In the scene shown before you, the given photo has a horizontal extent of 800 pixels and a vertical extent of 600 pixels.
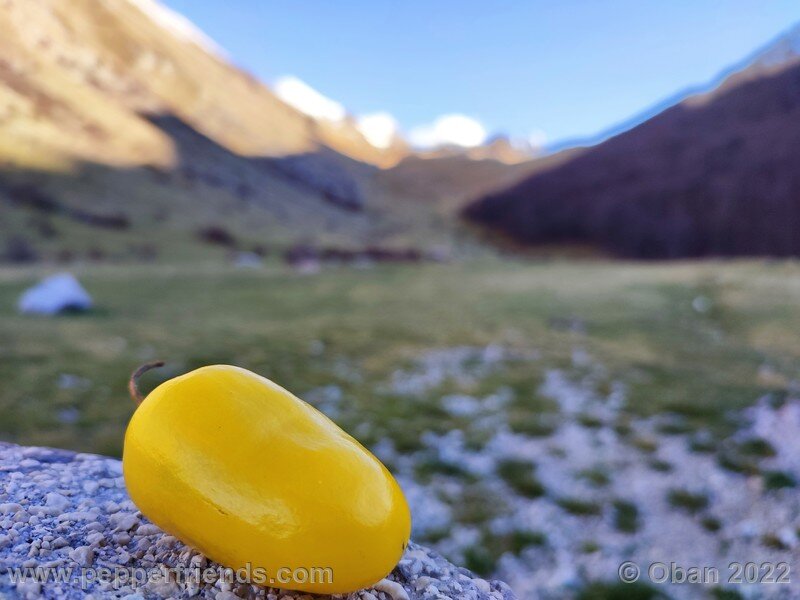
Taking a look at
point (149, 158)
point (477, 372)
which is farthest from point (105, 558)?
point (149, 158)

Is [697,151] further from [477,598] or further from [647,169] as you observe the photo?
[477,598]

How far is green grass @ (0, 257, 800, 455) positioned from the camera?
7.64m

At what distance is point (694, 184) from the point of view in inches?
1176

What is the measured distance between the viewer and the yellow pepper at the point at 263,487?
5.40 ft

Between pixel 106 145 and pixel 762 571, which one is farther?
pixel 106 145

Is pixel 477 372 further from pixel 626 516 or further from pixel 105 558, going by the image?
pixel 105 558

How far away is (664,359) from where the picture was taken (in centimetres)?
1067

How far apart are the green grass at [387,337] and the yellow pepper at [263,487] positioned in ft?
17.0

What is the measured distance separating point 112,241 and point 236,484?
3325 cm

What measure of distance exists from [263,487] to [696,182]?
33790 millimetres

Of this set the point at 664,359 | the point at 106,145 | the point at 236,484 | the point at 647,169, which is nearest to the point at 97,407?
the point at 236,484

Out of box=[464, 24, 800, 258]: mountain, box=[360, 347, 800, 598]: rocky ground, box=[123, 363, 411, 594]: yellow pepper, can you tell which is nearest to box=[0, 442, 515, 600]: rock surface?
box=[123, 363, 411, 594]: yellow pepper

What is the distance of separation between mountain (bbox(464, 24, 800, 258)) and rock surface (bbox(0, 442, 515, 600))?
1068 centimetres

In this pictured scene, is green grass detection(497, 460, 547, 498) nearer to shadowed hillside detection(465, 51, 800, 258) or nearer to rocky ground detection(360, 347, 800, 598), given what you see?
rocky ground detection(360, 347, 800, 598)
